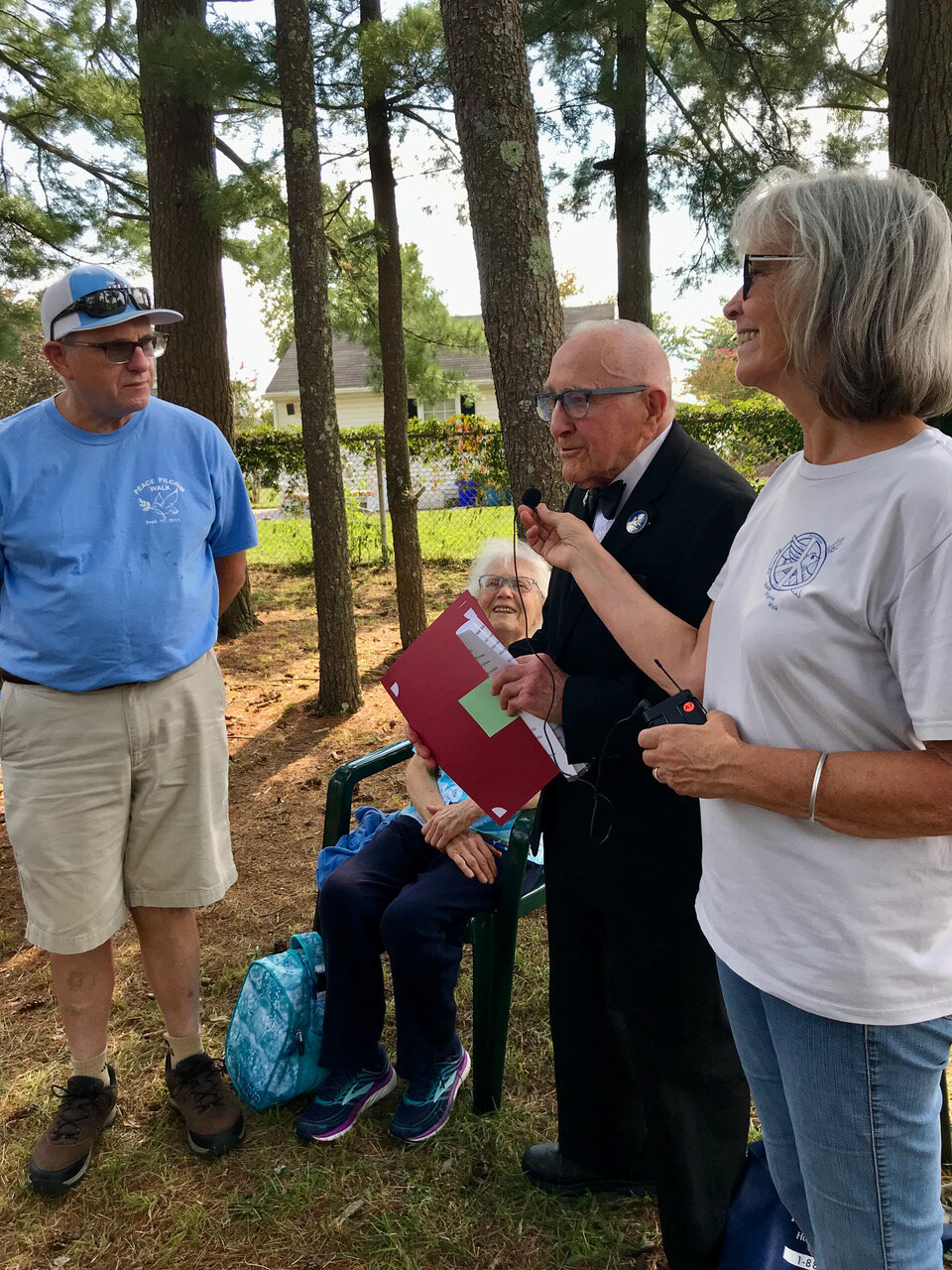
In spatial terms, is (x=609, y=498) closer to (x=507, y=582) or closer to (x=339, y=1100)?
(x=507, y=582)

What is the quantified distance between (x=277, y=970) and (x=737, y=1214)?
1376 millimetres

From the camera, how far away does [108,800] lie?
2434 millimetres

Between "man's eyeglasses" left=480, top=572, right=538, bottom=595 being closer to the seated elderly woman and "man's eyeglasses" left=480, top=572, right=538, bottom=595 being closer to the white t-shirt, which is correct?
the seated elderly woman

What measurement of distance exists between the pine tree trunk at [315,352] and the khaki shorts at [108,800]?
10.6ft

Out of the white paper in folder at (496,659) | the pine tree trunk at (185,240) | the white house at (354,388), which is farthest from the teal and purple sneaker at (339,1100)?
the white house at (354,388)

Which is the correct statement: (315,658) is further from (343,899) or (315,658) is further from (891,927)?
(891,927)

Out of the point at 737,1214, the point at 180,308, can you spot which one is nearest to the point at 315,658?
the point at 180,308

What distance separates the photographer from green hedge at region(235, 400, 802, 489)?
10562mm

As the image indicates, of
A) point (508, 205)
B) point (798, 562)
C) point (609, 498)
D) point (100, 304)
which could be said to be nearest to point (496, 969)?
point (609, 498)

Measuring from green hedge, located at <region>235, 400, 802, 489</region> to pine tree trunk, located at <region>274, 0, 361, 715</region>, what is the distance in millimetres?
5531

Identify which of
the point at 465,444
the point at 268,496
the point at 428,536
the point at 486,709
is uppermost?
the point at 465,444

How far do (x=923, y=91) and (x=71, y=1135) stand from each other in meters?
5.09

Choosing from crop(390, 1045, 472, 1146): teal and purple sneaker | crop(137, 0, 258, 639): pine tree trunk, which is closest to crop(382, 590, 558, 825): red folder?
crop(390, 1045, 472, 1146): teal and purple sneaker

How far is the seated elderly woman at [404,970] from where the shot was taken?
96.7 inches
